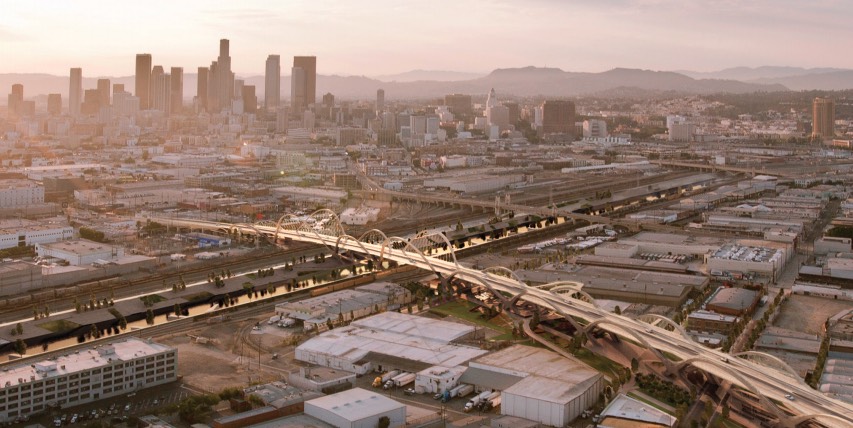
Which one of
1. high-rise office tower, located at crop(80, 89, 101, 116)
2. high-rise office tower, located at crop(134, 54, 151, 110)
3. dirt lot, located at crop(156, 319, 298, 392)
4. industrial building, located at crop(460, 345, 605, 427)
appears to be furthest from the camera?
high-rise office tower, located at crop(134, 54, 151, 110)

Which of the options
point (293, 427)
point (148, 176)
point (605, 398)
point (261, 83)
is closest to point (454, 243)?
point (605, 398)

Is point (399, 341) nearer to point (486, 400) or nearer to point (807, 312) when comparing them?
point (486, 400)

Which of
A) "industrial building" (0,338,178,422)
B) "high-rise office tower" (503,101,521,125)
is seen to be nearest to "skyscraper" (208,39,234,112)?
"high-rise office tower" (503,101,521,125)

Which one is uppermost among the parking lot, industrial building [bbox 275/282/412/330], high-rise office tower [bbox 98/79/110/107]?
high-rise office tower [bbox 98/79/110/107]

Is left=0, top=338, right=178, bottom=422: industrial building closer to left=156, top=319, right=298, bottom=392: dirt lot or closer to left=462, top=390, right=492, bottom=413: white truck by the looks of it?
left=156, top=319, right=298, bottom=392: dirt lot

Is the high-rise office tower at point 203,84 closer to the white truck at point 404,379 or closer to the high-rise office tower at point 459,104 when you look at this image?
the high-rise office tower at point 459,104

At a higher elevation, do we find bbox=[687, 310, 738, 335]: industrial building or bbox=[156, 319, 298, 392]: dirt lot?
bbox=[687, 310, 738, 335]: industrial building

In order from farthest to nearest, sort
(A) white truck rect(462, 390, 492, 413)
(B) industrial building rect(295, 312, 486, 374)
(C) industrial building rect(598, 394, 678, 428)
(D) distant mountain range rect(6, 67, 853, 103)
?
(D) distant mountain range rect(6, 67, 853, 103), (B) industrial building rect(295, 312, 486, 374), (A) white truck rect(462, 390, 492, 413), (C) industrial building rect(598, 394, 678, 428)
